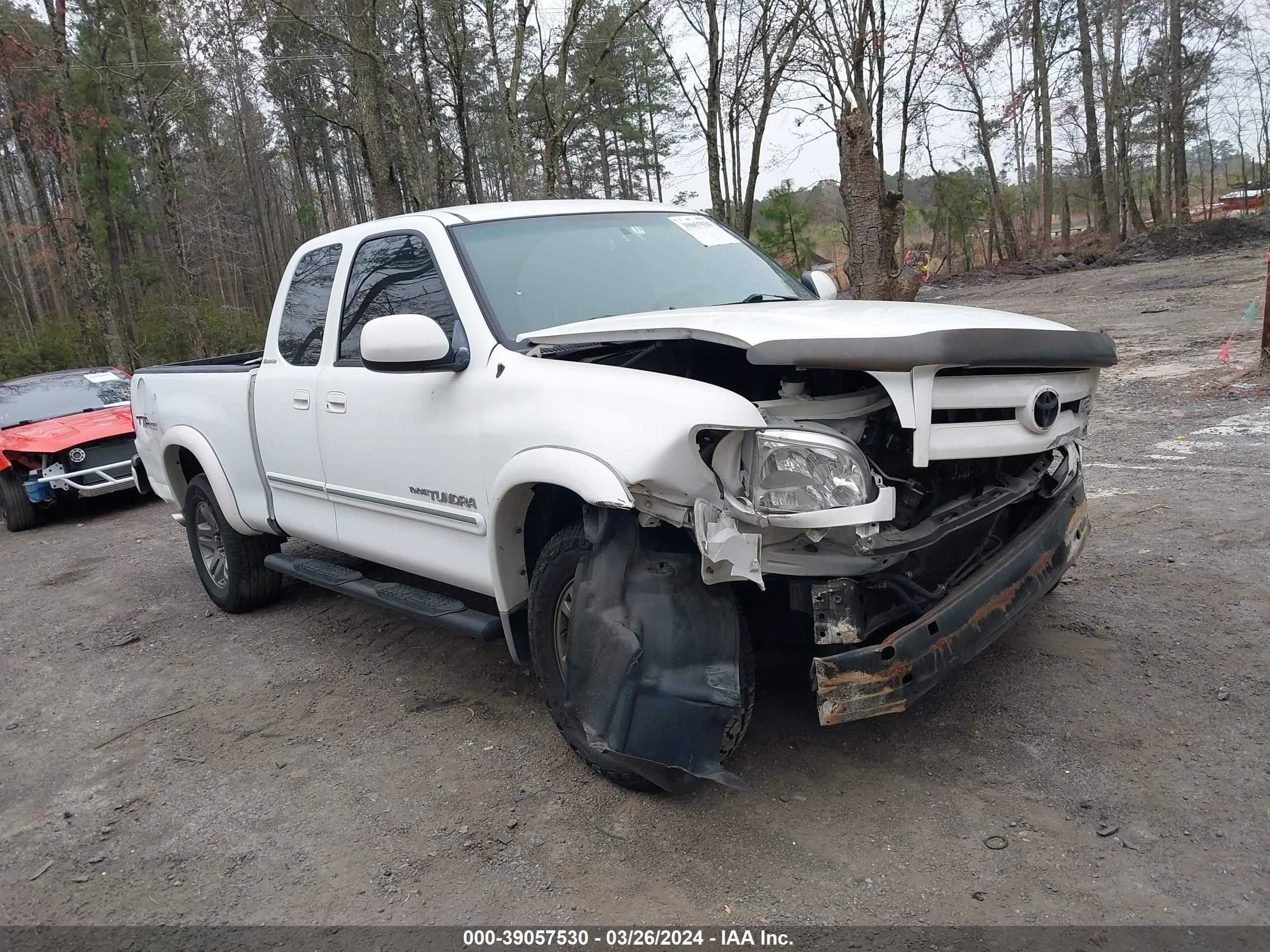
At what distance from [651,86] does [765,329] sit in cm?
3492

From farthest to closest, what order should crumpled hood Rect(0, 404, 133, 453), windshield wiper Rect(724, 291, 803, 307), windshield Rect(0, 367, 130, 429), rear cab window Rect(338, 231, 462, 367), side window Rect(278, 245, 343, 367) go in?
windshield Rect(0, 367, 130, 429) → crumpled hood Rect(0, 404, 133, 453) → side window Rect(278, 245, 343, 367) → windshield wiper Rect(724, 291, 803, 307) → rear cab window Rect(338, 231, 462, 367)

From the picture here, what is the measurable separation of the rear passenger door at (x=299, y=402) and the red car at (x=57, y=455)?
4.99 m

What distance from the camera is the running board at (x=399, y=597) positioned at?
3574 millimetres

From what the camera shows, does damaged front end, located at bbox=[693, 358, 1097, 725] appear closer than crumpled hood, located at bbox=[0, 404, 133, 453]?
Yes

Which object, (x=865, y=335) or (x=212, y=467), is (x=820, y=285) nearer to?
(x=865, y=335)

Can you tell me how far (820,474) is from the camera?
264 cm

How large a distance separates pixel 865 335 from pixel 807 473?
438mm

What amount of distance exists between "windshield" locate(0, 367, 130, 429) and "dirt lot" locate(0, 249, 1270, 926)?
559cm

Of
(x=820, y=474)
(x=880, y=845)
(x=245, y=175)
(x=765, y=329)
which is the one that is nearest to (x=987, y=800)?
(x=880, y=845)

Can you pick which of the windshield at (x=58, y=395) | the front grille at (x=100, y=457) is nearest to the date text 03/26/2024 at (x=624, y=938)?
the front grille at (x=100, y=457)

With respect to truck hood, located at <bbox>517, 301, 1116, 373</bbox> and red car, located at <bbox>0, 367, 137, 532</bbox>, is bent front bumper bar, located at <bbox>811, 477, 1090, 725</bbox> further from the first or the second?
red car, located at <bbox>0, 367, 137, 532</bbox>

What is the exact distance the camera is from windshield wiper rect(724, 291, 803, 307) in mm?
4012

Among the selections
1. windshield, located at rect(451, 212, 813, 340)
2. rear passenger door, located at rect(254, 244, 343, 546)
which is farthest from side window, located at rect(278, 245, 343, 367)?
windshield, located at rect(451, 212, 813, 340)

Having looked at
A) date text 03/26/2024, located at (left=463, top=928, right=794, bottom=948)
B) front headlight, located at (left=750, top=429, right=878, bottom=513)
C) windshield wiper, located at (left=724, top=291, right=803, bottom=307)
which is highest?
windshield wiper, located at (left=724, top=291, right=803, bottom=307)
